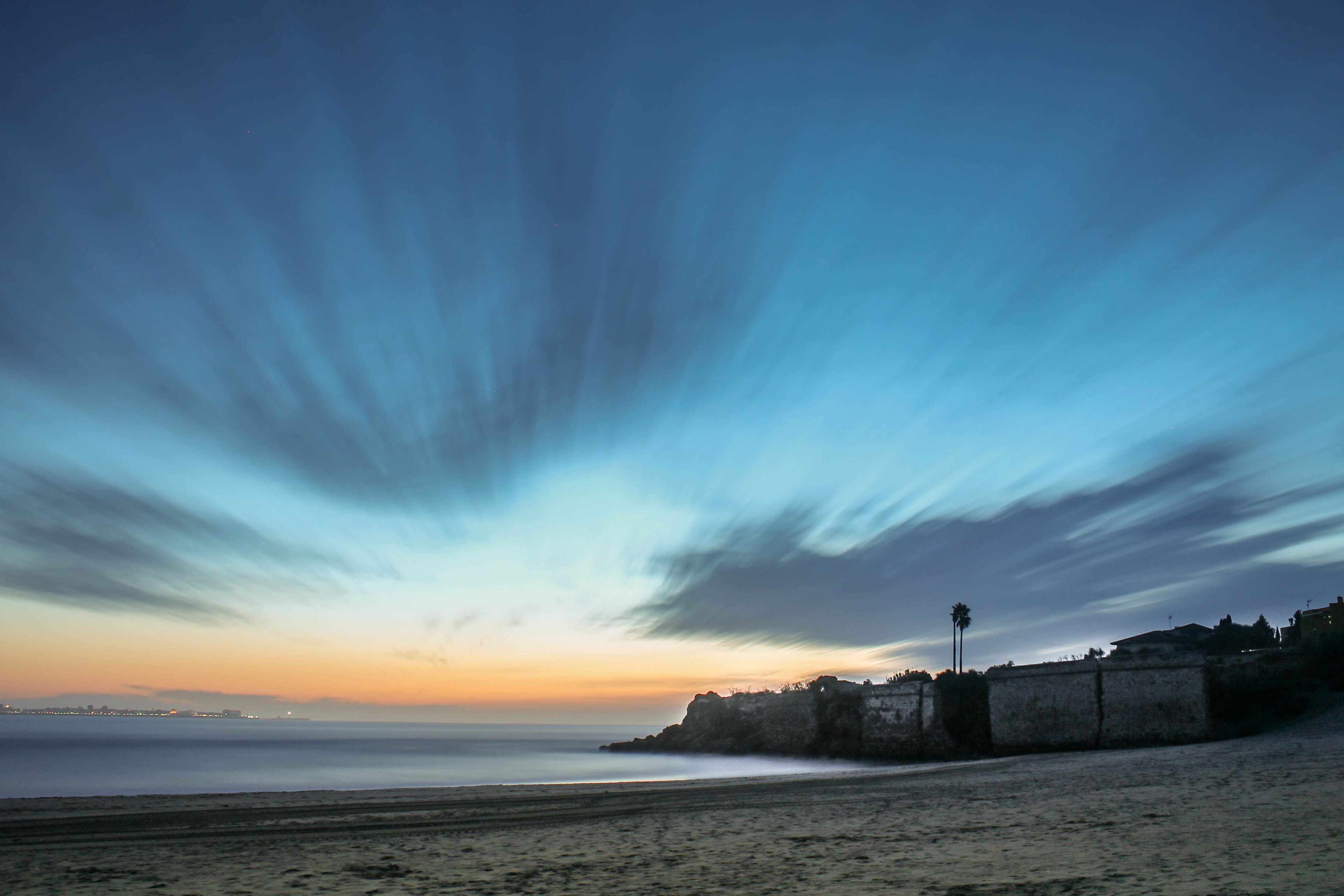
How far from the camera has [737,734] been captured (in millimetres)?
54031

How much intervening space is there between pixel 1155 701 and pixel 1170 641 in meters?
44.2

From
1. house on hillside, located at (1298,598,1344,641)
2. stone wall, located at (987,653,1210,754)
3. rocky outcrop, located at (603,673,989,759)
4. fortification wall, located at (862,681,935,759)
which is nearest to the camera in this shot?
stone wall, located at (987,653,1210,754)

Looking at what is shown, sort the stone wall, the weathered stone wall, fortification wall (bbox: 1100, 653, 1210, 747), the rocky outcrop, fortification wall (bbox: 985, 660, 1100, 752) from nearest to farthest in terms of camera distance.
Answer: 1. fortification wall (bbox: 1100, 653, 1210, 747)
2. the stone wall
3. the weathered stone wall
4. fortification wall (bbox: 985, 660, 1100, 752)
5. the rocky outcrop

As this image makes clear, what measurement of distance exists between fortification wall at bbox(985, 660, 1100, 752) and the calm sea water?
306 inches

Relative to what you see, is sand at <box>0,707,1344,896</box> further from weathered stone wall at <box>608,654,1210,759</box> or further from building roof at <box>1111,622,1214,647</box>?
building roof at <box>1111,622,1214,647</box>

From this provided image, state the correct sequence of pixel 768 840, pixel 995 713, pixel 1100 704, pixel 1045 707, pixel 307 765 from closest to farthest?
pixel 768 840, pixel 1100 704, pixel 1045 707, pixel 995 713, pixel 307 765

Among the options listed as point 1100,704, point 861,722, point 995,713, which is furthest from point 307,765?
point 1100,704

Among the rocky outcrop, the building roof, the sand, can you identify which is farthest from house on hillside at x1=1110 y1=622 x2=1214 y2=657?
the sand

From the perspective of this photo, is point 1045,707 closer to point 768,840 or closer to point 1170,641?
point 768,840

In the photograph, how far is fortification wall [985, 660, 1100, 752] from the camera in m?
27.2

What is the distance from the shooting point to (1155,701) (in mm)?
25828

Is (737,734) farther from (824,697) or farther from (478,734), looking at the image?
(478,734)

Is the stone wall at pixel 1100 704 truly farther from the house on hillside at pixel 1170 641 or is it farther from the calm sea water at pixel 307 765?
the house on hillside at pixel 1170 641

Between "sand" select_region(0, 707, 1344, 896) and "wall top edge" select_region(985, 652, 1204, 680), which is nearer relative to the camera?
"sand" select_region(0, 707, 1344, 896)
